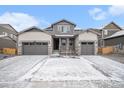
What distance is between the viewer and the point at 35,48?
103ft

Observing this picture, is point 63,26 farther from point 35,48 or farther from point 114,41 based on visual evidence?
point 114,41

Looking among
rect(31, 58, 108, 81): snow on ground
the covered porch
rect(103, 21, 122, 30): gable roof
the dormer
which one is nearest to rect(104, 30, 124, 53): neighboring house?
rect(103, 21, 122, 30): gable roof

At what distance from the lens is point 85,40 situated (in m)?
32.2

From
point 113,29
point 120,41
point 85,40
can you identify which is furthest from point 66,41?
point 113,29

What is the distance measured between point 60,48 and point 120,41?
31.0ft

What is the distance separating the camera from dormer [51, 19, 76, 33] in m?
36.4

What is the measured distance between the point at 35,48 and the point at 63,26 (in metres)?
7.64

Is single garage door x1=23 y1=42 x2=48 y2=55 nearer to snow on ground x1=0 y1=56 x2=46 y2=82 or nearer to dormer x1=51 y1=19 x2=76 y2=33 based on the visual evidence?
dormer x1=51 y1=19 x2=76 y2=33

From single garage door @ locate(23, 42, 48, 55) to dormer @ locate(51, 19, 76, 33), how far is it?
5.73 m

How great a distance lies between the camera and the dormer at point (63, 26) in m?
36.4

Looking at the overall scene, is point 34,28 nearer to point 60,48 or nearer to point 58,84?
point 60,48

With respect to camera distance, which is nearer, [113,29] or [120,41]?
[120,41]
